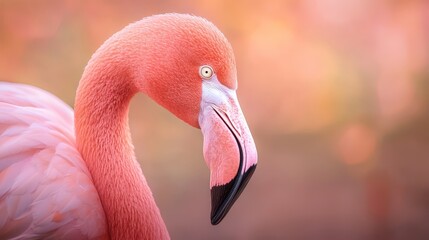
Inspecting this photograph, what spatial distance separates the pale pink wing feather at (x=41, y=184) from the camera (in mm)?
1208

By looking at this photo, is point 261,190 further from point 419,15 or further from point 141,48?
point 141,48

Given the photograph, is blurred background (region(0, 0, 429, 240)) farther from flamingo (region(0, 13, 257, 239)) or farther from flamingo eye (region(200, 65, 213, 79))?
flamingo eye (region(200, 65, 213, 79))

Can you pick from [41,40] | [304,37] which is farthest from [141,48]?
[304,37]

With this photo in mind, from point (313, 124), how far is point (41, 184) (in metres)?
1.43

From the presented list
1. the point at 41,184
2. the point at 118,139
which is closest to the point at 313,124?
the point at 118,139

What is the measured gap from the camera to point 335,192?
241cm

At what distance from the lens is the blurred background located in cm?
233

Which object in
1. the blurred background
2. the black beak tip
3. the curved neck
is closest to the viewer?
the black beak tip

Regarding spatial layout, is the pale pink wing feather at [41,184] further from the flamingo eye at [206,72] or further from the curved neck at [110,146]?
the flamingo eye at [206,72]

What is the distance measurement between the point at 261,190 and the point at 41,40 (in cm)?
111

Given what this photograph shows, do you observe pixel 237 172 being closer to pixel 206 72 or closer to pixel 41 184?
pixel 206 72

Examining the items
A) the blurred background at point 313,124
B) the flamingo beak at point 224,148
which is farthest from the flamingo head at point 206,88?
the blurred background at point 313,124

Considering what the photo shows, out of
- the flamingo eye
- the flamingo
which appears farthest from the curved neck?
the flamingo eye

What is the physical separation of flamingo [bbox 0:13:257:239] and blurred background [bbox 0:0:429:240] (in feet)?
3.03
